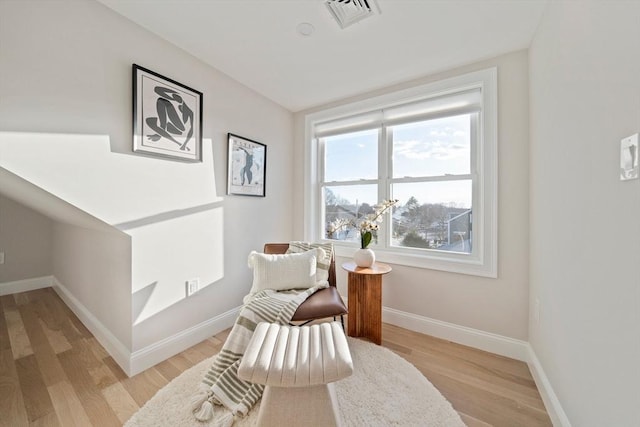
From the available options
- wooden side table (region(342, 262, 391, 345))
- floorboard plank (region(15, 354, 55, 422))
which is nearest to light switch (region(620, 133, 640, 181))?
wooden side table (region(342, 262, 391, 345))

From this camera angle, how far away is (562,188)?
118 cm

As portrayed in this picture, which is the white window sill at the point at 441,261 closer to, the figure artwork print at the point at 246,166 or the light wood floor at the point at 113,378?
the light wood floor at the point at 113,378

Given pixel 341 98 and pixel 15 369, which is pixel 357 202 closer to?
pixel 341 98

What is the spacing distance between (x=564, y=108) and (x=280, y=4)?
1.67 meters

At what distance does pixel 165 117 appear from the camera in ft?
5.55

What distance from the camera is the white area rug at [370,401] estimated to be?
1.19 metres

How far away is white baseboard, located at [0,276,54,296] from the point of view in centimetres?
275

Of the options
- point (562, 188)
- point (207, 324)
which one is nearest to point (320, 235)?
point (207, 324)

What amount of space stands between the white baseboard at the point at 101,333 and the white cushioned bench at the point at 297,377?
116 cm

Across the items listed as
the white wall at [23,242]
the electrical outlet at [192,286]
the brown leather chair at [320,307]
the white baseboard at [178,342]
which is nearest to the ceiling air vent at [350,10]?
the brown leather chair at [320,307]

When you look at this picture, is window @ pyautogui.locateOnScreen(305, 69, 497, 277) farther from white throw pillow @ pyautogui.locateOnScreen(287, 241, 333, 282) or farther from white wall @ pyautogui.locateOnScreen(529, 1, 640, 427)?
white wall @ pyautogui.locateOnScreen(529, 1, 640, 427)

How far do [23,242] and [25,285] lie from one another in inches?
21.1

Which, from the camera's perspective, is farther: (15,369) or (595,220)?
(15,369)

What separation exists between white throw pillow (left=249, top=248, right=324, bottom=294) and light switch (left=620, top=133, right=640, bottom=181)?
1.63 metres
